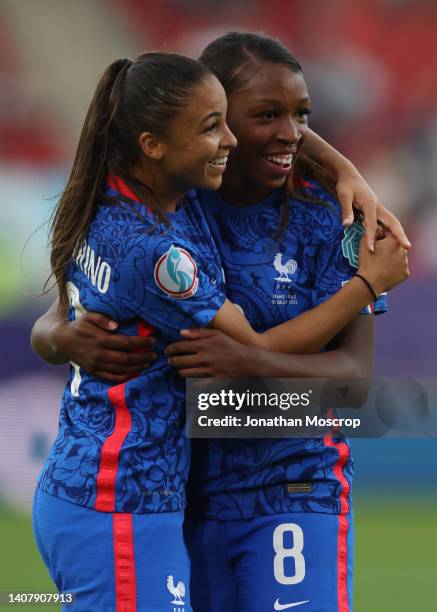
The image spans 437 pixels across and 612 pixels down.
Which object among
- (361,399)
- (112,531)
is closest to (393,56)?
(361,399)

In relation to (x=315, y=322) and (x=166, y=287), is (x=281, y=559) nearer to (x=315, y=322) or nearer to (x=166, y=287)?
(x=315, y=322)

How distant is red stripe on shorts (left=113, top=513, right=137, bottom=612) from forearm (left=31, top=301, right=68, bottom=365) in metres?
0.45

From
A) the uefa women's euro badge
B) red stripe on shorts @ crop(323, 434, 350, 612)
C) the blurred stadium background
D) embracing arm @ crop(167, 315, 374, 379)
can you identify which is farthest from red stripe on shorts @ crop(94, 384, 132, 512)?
the blurred stadium background

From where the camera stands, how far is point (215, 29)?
280 inches

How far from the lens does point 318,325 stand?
7.91 feet

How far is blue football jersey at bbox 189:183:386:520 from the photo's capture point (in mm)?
2463

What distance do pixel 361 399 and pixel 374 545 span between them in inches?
124

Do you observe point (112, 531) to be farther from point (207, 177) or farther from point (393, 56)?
point (393, 56)

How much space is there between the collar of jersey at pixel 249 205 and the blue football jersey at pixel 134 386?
8.6 inches

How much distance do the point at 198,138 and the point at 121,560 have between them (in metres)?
0.87

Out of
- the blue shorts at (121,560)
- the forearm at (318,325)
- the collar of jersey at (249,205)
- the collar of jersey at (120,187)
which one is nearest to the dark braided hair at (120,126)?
the collar of jersey at (120,187)

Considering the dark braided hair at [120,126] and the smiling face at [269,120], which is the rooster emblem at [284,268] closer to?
the smiling face at [269,120]

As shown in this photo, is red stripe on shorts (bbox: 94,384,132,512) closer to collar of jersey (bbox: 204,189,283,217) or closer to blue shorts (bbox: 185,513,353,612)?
blue shorts (bbox: 185,513,353,612)

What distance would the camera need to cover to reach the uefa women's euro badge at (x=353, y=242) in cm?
253
